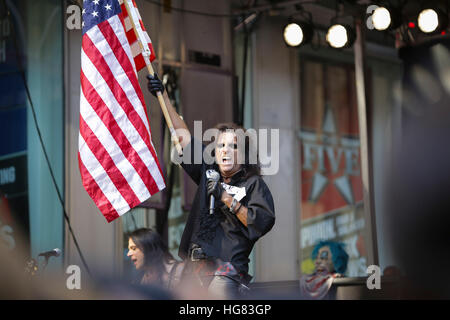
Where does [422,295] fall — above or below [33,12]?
below

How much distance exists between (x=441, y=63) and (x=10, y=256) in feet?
17.3

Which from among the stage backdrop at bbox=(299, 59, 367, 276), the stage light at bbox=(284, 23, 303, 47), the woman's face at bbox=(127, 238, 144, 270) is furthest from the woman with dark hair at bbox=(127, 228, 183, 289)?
the stage backdrop at bbox=(299, 59, 367, 276)

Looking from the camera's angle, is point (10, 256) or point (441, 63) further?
point (441, 63)

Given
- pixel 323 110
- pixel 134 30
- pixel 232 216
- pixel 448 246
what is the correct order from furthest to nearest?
pixel 323 110
pixel 448 246
pixel 134 30
pixel 232 216

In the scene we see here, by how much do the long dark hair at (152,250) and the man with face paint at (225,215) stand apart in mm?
1715

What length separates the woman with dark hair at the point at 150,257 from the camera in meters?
6.31

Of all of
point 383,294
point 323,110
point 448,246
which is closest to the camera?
point 383,294

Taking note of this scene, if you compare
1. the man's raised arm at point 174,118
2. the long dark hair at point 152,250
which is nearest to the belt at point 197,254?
the man's raised arm at point 174,118

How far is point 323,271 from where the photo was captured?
7.68 metres

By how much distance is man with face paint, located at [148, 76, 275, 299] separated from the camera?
15.1ft

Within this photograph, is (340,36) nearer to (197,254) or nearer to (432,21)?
(432,21)

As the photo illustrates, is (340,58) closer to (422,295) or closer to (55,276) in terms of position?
(422,295)

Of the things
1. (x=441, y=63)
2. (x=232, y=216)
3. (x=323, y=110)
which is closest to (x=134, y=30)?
(x=232, y=216)

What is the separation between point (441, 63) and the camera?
925 cm
